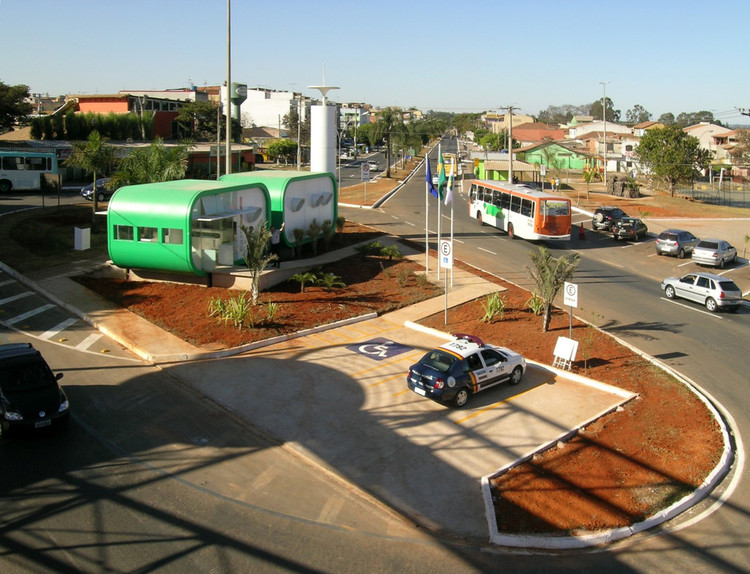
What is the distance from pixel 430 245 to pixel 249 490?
82.4ft

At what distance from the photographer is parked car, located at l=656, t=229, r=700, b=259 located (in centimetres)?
3478

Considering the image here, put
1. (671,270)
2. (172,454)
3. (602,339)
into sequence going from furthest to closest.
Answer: (671,270)
(602,339)
(172,454)

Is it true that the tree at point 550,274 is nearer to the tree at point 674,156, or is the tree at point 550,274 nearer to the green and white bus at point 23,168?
the green and white bus at point 23,168

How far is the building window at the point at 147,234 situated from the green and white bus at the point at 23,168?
28417 millimetres

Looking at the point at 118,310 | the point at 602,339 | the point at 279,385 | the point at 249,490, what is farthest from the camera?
the point at 118,310

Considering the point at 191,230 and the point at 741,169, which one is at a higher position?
the point at 741,169

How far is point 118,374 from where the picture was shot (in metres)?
16.8

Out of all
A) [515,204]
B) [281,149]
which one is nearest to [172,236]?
[515,204]

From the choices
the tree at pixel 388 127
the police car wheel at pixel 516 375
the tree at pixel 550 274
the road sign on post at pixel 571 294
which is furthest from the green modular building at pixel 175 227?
the tree at pixel 388 127

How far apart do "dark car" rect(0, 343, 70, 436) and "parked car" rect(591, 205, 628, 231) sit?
35409 mm

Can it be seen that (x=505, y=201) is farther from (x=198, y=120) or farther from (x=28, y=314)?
(x=198, y=120)

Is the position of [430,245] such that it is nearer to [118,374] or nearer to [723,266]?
[723,266]

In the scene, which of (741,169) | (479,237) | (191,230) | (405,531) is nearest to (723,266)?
(479,237)

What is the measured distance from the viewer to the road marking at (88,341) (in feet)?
61.4
